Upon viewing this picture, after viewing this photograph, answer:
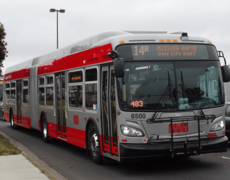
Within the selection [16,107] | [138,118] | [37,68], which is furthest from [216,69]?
[16,107]

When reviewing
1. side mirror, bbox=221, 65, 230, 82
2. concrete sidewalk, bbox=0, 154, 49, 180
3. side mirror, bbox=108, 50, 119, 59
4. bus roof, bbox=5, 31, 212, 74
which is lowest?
concrete sidewalk, bbox=0, 154, 49, 180

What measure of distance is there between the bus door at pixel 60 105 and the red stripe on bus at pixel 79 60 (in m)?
0.33

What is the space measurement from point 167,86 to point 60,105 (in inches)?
202

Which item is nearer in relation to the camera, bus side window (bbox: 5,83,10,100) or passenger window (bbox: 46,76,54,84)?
passenger window (bbox: 46,76,54,84)

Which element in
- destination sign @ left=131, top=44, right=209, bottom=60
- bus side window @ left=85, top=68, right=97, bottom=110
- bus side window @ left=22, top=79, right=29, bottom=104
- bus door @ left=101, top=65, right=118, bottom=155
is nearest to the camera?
destination sign @ left=131, top=44, right=209, bottom=60

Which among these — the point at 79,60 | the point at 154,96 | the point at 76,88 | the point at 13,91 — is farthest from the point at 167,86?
the point at 13,91

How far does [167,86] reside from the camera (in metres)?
8.24

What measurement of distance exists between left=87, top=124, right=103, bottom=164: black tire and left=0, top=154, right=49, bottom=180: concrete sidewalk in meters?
1.53

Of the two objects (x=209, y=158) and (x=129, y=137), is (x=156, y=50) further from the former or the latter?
(x=209, y=158)

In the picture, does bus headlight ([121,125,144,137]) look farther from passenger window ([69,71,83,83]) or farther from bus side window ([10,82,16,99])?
bus side window ([10,82,16,99])

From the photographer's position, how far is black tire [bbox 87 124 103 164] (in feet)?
31.2

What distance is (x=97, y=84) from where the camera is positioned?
31.0 ft

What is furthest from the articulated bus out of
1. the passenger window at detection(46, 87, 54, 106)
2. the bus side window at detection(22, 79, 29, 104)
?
the bus side window at detection(22, 79, 29, 104)

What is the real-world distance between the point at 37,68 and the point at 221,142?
29.4 ft
